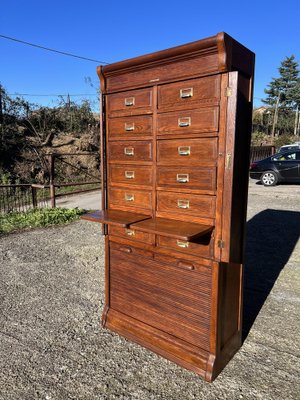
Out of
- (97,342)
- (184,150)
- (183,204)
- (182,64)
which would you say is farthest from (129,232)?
(182,64)

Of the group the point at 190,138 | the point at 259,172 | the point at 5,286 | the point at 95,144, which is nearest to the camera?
the point at 190,138

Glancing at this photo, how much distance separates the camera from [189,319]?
242cm

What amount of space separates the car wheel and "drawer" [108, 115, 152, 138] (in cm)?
1031

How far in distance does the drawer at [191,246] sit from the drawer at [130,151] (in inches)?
26.2

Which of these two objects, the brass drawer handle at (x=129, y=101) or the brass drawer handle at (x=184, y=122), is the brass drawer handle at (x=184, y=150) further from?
the brass drawer handle at (x=129, y=101)

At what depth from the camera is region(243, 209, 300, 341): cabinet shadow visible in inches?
137

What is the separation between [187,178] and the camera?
90.0 inches

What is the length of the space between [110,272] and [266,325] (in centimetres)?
156

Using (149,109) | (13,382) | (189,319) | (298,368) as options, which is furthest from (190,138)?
(13,382)

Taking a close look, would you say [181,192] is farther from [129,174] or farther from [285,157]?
[285,157]

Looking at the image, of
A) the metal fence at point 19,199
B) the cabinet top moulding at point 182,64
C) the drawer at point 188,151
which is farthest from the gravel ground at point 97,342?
the metal fence at point 19,199

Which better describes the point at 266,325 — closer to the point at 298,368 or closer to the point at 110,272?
the point at 298,368

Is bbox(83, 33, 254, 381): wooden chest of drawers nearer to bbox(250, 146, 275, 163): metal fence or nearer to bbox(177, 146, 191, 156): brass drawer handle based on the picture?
bbox(177, 146, 191, 156): brass drawer handle

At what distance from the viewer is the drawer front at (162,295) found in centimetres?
235
